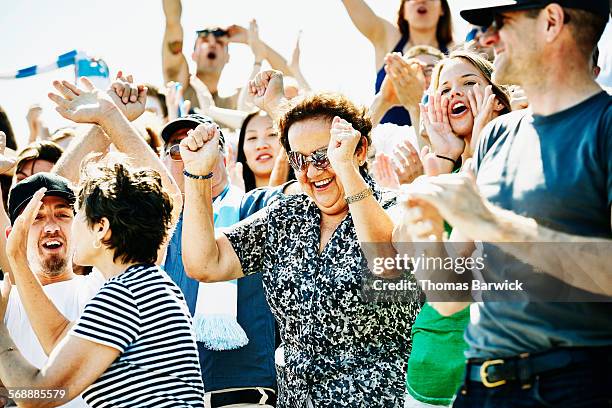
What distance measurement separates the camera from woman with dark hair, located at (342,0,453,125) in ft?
19.9

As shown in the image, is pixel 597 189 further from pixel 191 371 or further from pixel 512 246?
pixel 191 371

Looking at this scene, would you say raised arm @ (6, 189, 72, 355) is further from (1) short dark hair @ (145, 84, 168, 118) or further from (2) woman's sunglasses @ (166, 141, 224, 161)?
(1) short dark hair @ (145, 84, 168, 118)

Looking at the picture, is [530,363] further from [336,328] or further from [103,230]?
[103,230]

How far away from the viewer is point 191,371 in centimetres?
317

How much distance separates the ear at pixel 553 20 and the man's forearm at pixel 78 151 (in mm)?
3009

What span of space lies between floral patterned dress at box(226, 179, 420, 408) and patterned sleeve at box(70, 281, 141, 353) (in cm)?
63

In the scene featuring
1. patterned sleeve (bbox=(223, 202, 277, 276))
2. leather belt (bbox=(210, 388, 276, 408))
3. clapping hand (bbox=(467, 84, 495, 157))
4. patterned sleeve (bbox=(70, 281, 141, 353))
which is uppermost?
clapping hand (bbox=(467, 84, 495, 157))

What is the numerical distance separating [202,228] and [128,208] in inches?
12.8

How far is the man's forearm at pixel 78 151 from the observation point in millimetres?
4828

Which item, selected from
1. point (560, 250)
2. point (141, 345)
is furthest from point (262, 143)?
point (560, 250)

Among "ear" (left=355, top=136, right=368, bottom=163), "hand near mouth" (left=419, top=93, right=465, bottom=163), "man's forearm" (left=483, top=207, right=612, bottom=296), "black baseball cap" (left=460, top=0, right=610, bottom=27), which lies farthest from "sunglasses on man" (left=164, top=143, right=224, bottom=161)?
"man's forearm" (left=483, top=207, right=612, bottom=296)

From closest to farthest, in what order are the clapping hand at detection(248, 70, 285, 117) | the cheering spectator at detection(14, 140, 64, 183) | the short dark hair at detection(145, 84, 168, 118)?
the clapping hand at detection(248, 70, 285, 117)
the cheering spectator at detection(14, 140, 64, 183)
the short dark hair at detection(145, 84, 168, 118)

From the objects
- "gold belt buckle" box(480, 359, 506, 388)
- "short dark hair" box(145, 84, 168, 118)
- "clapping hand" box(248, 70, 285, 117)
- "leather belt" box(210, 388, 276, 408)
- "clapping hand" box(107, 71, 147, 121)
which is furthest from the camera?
"short dark hair" box(145, 84, 168, 118)

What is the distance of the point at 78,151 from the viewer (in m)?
4.88
